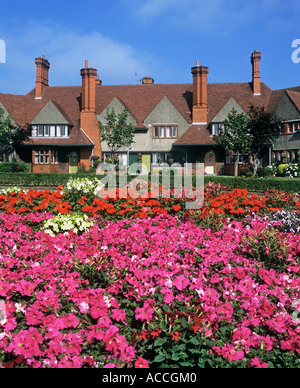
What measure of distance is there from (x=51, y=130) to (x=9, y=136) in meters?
3.89

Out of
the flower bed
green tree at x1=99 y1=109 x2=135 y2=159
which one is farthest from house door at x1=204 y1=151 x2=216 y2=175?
the flower bed

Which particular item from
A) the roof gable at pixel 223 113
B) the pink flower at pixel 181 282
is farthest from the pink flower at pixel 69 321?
the roof gable at pixel 223 113

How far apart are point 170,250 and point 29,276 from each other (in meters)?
1.95

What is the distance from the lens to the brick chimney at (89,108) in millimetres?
35375

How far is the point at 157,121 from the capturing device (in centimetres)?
3603

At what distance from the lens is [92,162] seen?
34.7 metres

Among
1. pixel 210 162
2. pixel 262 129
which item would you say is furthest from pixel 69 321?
pixel 210 162

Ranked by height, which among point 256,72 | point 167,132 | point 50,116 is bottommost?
point 167,132

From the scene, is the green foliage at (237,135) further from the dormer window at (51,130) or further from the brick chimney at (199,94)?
the dormer window at (51,130)

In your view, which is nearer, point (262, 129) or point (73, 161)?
point (262, 129)

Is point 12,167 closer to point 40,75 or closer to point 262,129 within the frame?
point 40,75

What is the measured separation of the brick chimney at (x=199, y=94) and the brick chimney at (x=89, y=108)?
9681 millimetres
